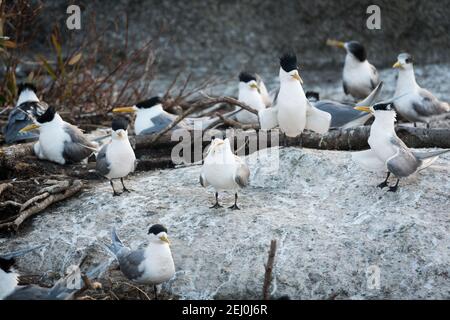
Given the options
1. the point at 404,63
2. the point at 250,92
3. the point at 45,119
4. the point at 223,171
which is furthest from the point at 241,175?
the point at 250,92

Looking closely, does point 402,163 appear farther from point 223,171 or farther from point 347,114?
point 347,114

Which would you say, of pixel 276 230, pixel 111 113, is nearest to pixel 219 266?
pixel 276 230

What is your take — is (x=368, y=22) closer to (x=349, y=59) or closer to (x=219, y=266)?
(x=349, y=59)

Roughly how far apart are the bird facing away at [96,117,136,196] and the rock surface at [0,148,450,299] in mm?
187

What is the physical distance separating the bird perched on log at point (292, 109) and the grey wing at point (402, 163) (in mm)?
935

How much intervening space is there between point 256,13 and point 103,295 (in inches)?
279

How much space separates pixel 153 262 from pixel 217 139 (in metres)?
1.25

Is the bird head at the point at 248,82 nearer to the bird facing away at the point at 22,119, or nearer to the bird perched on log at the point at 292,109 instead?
the bird perched on log at the point at 292,109

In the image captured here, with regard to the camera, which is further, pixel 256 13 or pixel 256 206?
pixel 256 13

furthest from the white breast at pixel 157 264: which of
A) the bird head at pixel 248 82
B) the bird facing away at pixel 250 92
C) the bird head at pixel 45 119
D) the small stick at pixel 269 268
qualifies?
the bird head at pixel 248 82

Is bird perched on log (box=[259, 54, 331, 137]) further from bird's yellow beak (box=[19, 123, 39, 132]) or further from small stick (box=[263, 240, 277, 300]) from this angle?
bird's yellow beak (box=[19, 123, 39, 132])

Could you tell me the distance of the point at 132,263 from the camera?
17.0 feet

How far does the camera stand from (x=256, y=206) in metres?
6.04

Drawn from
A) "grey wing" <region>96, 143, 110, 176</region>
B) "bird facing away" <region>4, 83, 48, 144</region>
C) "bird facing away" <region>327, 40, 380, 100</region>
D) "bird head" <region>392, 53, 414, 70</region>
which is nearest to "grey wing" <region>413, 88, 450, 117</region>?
"bird head" <region>392, 53, 414, 70</region>
